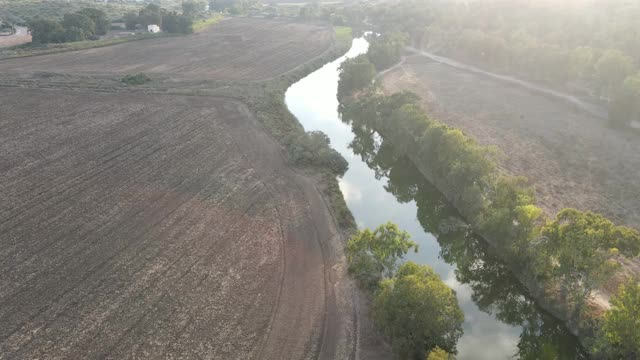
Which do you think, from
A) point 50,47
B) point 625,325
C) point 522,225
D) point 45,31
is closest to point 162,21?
point 45,31

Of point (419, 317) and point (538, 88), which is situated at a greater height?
point (538, 88)

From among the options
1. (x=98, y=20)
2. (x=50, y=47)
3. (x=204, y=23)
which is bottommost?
(x=50, y=47)

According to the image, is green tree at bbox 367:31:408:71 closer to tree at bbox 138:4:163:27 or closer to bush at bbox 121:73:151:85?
bush at bbox 121:73:151:85

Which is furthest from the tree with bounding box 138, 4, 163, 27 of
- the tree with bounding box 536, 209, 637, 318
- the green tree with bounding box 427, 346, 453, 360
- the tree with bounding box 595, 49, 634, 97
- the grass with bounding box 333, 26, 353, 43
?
the green tree with bounding box 427, 346, 453, 360

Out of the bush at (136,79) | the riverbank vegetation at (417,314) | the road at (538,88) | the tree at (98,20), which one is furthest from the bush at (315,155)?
the tree at (98,20)

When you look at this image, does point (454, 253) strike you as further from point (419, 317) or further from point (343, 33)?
point (343, 33)

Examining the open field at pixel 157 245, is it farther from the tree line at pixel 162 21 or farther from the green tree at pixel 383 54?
the tree line at pixel 162 21
